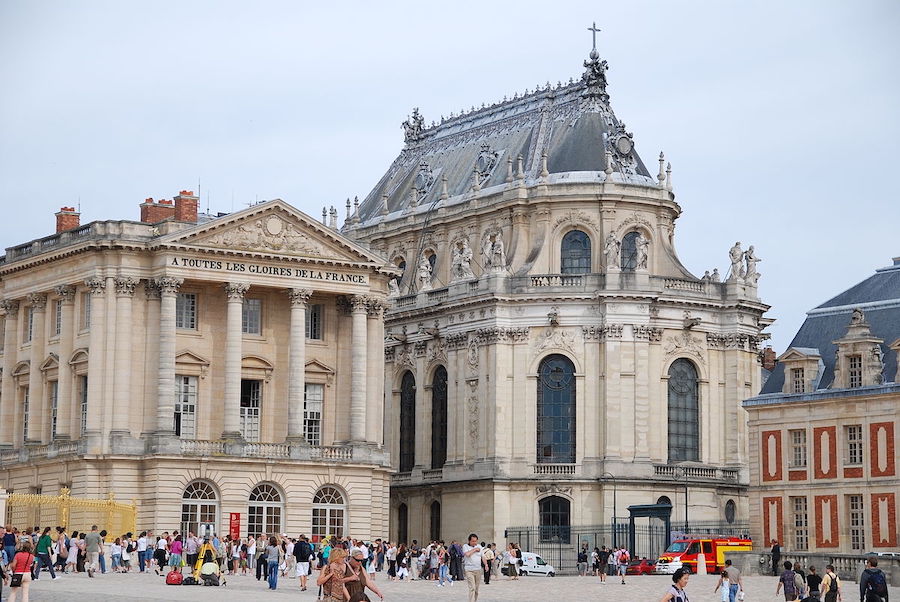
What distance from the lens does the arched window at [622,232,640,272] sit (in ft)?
268

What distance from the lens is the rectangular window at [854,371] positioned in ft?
220

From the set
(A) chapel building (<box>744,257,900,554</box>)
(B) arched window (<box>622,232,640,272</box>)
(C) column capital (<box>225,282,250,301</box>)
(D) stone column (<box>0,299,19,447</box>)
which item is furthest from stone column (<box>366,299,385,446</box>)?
(A) chapel building (<box>744,257,900,554</box>)

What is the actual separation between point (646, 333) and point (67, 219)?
23.4m

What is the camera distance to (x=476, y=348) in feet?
265

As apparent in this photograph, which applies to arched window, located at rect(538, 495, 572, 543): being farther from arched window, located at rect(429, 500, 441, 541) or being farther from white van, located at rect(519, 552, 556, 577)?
white van, located at rect(519, 552, 556, 577)

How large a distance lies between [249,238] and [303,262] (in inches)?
91.1

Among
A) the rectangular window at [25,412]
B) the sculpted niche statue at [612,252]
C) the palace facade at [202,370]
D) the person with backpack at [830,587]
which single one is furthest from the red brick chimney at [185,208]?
the person with backpack at [830,587]

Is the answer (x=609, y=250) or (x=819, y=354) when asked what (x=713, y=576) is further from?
(x=609, y=250)

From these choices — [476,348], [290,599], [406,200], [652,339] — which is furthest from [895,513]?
[406,200]

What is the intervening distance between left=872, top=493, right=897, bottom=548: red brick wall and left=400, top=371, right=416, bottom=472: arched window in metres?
25.6

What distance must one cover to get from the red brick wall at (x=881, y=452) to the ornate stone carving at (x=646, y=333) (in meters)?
14.7

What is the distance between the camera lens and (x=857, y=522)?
66.0m

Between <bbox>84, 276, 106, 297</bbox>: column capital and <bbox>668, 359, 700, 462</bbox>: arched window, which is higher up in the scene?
<bbox>84, 276, 106, 297</bbox>: column capital

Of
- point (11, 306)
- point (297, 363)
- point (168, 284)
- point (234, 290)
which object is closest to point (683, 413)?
point (297, 363)
